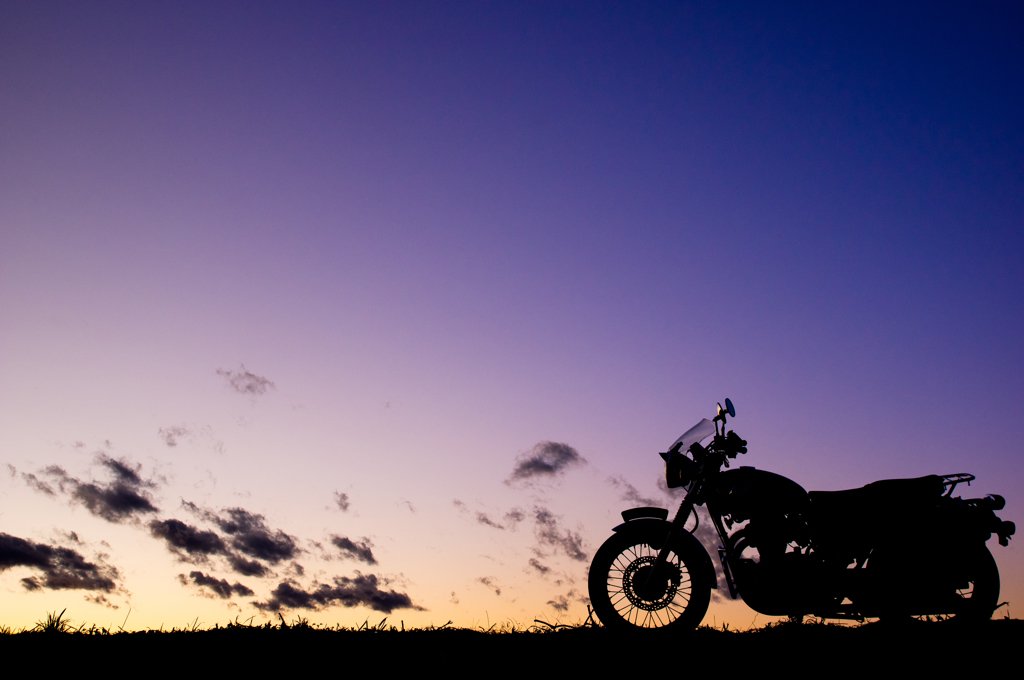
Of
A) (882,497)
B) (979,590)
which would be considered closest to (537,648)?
(882,497)

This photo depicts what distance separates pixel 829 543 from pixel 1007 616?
3661 mm

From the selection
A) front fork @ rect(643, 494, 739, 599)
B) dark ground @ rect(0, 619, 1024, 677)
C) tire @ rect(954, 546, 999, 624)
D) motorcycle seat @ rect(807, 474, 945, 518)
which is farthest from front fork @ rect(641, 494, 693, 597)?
tire @ rect(954, 546, 999, 624)

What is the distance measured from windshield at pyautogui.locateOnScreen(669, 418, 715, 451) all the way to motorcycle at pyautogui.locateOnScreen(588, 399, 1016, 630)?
178mm

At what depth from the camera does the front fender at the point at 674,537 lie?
6988 mm

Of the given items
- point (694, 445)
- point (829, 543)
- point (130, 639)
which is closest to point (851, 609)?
point (829, 543)

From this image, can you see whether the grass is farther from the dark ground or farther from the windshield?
the windshield

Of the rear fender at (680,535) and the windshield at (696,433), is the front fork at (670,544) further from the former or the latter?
the windshield at (696,433)

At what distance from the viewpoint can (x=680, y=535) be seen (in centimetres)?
716

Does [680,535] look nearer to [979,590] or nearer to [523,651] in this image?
[523,651]

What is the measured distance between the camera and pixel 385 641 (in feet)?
21.1

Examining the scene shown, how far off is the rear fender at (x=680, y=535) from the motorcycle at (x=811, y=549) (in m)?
0.01

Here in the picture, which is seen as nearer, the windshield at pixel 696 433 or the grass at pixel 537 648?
the grass at pixel 537 648

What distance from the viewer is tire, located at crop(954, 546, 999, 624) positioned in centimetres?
716

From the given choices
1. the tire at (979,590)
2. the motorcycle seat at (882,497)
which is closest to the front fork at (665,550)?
the motorcycle seat at (882,497)
